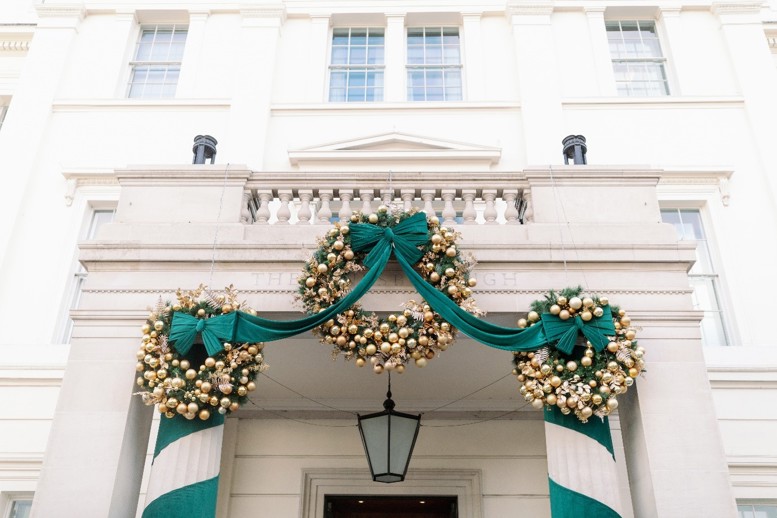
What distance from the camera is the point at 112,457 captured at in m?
A: 5.96

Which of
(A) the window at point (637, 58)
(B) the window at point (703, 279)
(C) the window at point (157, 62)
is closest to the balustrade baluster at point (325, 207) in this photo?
(B) the window at point (703, 279)

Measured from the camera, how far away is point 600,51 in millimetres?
12117

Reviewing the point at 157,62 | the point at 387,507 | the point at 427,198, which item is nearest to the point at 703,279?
the point at 427,198

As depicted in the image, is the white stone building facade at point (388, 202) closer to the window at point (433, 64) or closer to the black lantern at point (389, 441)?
the window at point (433, 64)

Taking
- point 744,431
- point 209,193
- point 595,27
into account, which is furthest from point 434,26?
point 744,431

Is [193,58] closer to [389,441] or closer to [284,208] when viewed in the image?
[284,208]

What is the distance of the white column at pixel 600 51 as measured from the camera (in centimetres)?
1176

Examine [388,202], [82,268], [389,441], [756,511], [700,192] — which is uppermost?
[700,192]

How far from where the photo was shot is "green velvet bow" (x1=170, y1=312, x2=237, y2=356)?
6027mm

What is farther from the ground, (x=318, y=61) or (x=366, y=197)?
(x=318, y=61)

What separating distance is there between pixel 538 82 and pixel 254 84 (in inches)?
188

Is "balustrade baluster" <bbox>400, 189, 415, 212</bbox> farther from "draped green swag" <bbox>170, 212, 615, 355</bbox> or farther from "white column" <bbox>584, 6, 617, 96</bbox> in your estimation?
"white column" <bbox>584, 6, 617, 96</bbox>

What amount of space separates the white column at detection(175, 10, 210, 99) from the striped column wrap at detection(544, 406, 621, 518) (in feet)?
28.5

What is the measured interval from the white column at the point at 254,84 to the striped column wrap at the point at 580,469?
6.67m
